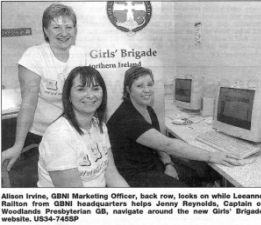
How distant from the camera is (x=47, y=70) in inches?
49.0

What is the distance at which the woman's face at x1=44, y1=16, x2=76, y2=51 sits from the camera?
1.22 meters

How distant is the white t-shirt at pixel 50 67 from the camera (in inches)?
48.8

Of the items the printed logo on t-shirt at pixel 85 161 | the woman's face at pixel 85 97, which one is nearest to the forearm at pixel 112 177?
the printed logo on t-shirt at pixel 85 161

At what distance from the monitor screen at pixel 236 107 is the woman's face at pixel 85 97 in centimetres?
72

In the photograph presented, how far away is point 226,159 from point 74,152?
0.67m

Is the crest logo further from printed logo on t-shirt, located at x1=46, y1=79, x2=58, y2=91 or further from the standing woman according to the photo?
printed logo on t-shirt, located at x1=46, y1=79, x2=58, y2=91

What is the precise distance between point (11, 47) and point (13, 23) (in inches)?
5.2

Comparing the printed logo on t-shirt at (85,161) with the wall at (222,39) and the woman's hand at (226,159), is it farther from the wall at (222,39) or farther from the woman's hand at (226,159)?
the wall at (222,39)

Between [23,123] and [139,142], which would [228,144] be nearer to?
[139,142]

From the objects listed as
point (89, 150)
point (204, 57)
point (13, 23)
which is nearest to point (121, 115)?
point (89, 150)

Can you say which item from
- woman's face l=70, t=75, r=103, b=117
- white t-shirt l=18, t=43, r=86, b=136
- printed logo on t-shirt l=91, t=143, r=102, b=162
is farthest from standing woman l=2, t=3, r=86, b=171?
printed logo on t-shirt l=91, t=143, r=102, b=162

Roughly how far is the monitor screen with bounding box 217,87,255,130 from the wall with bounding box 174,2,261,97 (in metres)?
0.08
